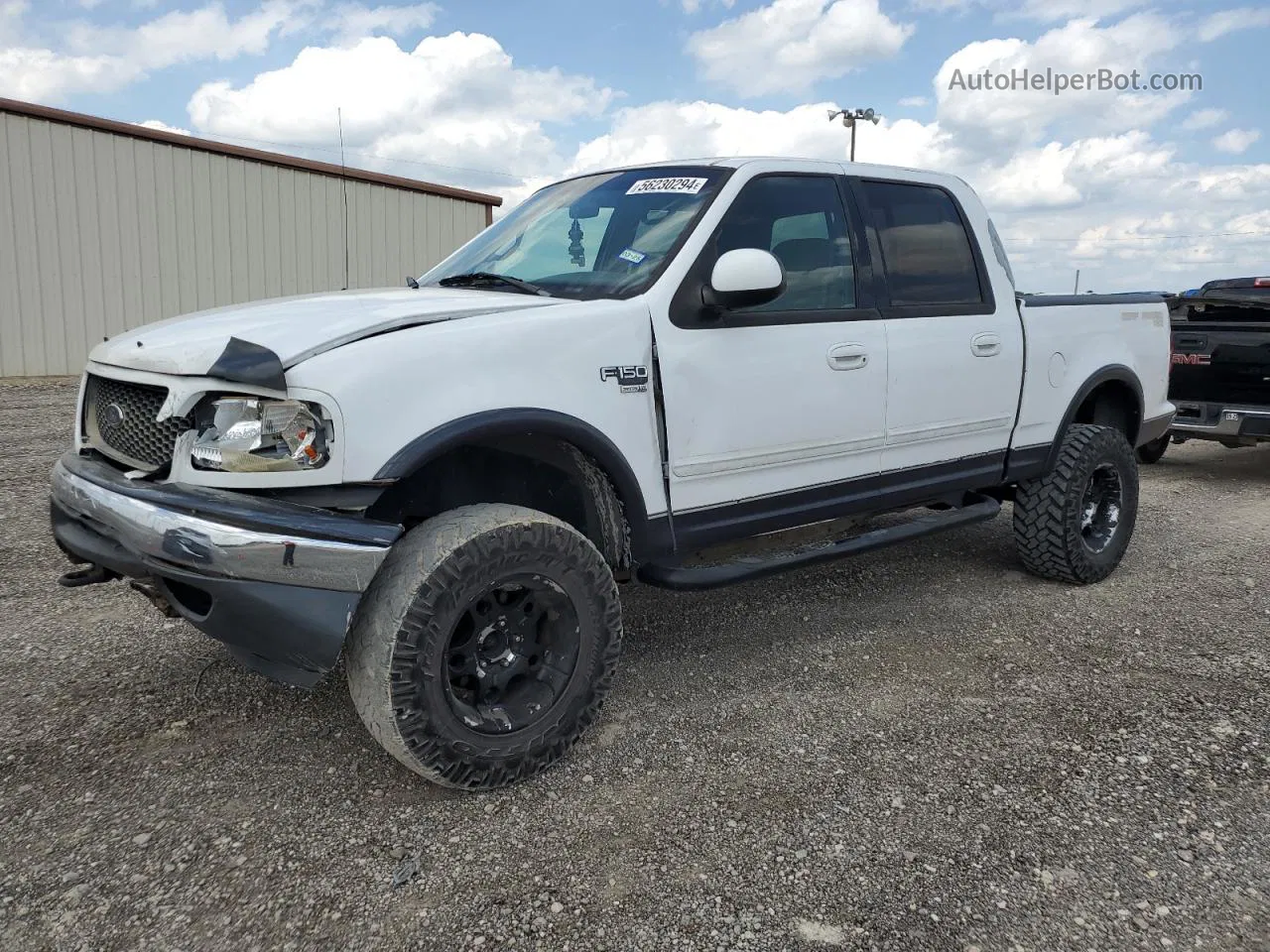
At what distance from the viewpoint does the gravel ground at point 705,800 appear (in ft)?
7.55

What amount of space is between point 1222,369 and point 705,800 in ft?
22.9

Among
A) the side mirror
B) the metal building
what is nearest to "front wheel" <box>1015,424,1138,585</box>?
the side mirror

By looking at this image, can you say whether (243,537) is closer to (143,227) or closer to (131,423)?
(131,423)

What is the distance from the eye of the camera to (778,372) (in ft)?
11.4

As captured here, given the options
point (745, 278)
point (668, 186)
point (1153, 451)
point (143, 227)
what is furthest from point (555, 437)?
point (143, 227)

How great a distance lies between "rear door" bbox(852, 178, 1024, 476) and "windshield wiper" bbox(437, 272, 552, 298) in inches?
56.7

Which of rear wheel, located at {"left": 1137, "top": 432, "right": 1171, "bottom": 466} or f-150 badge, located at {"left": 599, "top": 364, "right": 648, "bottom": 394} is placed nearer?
f-150 badge, located at {"left": 599, "top": 364, "right": 648, "bottom": 394}

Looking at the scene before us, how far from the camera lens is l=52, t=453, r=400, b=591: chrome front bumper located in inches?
95.3

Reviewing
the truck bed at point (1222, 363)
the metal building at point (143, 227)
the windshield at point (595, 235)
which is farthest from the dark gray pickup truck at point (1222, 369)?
the metal building at point (143, 227)

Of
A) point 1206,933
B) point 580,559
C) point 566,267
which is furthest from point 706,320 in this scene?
point 1206,933

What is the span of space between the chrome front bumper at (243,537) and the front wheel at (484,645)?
149mm

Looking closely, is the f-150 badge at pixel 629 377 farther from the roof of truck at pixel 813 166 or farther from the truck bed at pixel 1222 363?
the truck bed at pixel 1222 363

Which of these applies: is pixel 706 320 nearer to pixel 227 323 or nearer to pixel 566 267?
pixel 566 267

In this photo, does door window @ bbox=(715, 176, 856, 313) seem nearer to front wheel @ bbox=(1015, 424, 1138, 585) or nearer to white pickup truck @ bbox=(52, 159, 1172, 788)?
white pickup truck @ bbox=(52, 159, 1172, 788)
